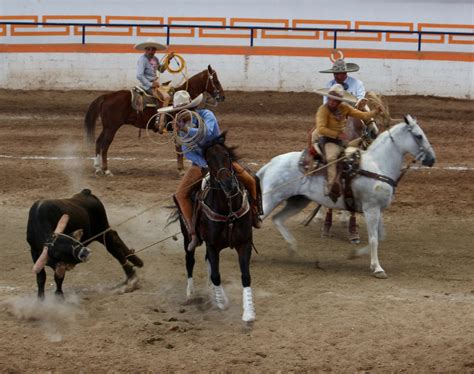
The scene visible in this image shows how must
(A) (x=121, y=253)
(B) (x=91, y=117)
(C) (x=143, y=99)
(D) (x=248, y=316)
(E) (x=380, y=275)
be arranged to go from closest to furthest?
(D) (x=248, y=316)
(A) (x=121, y=253)
(E) (x=380, y=275)
(C) (x=143, y=99)
(B) (x=91, y=117)

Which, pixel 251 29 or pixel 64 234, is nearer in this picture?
pixel 64 234

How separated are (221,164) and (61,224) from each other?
171 cm

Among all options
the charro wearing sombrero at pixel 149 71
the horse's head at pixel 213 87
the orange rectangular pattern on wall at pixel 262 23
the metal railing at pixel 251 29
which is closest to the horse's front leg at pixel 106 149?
the charro wearing sombrero at pixel 149 71

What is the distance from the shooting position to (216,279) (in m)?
9.27

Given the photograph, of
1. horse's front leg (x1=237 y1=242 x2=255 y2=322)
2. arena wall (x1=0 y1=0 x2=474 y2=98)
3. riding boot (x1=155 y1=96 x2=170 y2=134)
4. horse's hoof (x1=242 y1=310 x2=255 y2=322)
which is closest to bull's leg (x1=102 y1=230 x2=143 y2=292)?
horse's front leg (x1=237 y1=242 x2=255 y2=322)

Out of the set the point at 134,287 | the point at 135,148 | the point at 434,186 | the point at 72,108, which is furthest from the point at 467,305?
the point at 72,108

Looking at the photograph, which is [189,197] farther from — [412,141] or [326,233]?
[326,233]

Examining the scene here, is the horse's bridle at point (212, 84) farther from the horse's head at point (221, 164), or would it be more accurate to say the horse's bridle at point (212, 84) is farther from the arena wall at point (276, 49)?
the horse's head at point (221, 164)

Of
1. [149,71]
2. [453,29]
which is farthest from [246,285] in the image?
[453,29]

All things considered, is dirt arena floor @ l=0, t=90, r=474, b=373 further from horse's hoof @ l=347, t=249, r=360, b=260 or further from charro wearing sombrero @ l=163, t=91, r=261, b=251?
charro wearing sombrero @ l=163, t=91, r=261, b=251

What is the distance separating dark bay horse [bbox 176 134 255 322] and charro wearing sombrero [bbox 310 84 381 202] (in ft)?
6.87

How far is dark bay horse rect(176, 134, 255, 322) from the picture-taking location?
8.78m

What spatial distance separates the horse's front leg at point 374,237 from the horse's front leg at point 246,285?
210cm

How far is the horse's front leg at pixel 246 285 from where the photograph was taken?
29.2 ft
